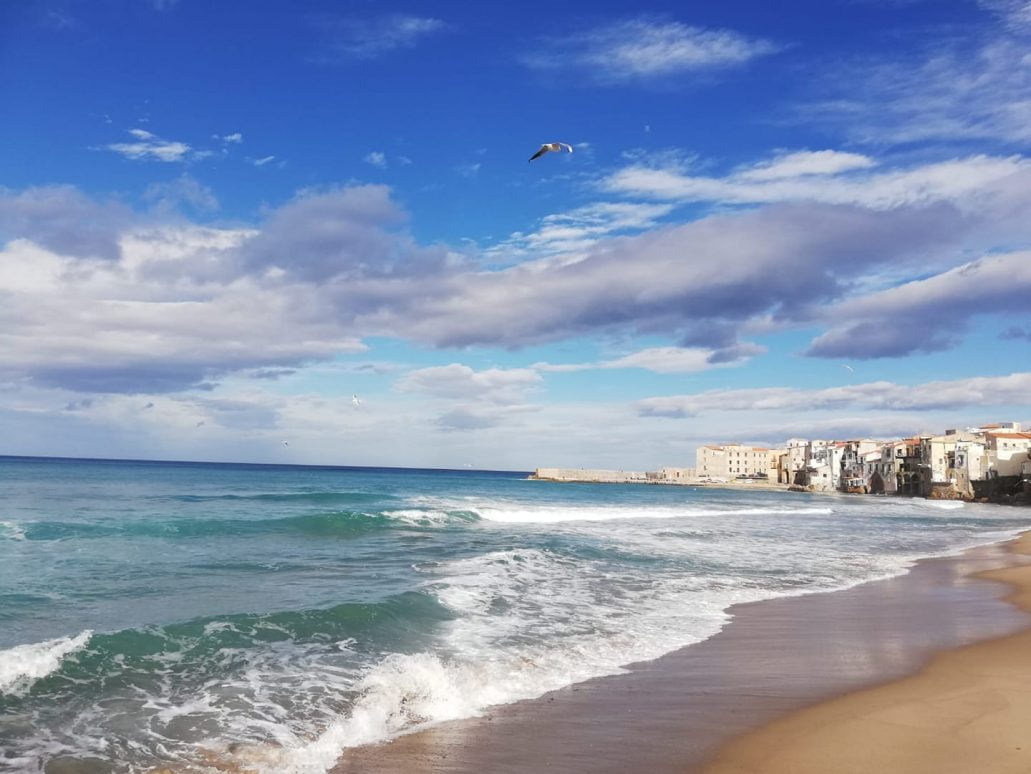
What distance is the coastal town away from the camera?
74500mm

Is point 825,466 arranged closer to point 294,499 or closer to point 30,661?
point 294,499

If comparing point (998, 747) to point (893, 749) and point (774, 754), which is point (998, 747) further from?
point (774, 754)

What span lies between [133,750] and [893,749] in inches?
228

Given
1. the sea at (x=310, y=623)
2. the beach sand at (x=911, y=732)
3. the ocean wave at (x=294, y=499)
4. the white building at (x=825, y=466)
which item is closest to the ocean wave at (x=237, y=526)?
the sea at (x=310, y=623)

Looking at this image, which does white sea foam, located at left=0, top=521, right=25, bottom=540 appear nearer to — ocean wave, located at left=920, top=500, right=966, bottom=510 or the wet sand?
the wet sand

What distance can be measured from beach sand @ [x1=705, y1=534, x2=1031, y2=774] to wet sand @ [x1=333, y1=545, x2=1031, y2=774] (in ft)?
0.35

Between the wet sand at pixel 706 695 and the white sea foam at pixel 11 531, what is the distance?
1863 centimetres

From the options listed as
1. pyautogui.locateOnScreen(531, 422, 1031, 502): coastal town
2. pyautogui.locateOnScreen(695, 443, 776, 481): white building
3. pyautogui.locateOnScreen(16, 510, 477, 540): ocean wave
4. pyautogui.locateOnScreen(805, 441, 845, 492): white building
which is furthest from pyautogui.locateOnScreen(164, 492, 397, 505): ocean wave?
pyautogui.locateOnScreen(695, 443, 776, 481): white building

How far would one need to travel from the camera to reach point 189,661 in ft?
26.9

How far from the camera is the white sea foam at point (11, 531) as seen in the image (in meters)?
20.0

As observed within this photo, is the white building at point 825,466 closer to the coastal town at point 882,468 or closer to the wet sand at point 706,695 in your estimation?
the coastal town at point 882,468

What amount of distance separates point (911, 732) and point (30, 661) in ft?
27.6

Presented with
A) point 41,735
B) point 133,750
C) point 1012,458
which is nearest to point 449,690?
point 133,750

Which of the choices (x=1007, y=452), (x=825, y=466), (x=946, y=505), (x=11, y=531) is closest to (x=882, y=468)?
(x=825, y=466)
